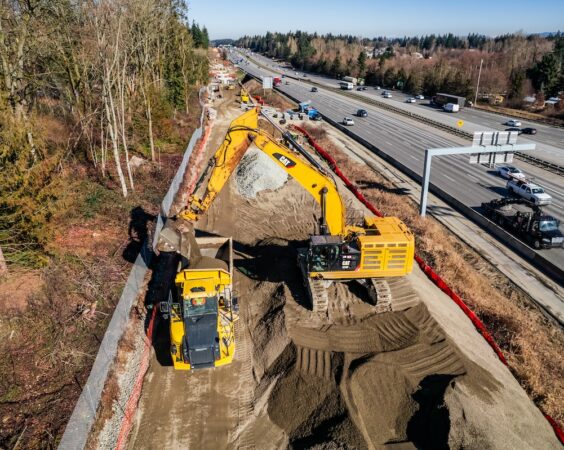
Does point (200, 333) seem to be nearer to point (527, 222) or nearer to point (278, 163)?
point (278, 163)

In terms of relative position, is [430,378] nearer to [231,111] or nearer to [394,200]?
[394,200]

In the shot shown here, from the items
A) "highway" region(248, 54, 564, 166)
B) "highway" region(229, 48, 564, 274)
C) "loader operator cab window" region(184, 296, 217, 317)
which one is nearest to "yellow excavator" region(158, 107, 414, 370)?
"loader operator cab window" region(184, 296, 217, 317)

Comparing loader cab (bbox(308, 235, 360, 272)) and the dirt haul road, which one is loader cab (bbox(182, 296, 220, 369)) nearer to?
the dirt haul road

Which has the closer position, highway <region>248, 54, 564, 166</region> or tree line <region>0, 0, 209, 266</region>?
tree line <region>0, 0, 209, 266</region>

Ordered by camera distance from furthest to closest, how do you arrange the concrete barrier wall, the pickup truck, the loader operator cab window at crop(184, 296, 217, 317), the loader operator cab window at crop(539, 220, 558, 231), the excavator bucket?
the pickup truck → the loader operator cab window at crop(539, 220, 558, 231) → the excavator bucket → the loader operator cab window at crop(184, 296, 217, 317) → the concrete barrier wall

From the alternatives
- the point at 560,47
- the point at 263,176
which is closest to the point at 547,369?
the point at 263,176

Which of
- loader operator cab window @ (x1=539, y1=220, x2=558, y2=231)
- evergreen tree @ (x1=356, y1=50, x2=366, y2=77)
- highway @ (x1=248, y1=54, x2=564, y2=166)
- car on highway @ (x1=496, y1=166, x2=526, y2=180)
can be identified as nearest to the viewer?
loader operator cab window @ (x1=539, y1=220, x2=558, y2=231)

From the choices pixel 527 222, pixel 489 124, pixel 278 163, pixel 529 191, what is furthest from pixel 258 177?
pixel 489 124

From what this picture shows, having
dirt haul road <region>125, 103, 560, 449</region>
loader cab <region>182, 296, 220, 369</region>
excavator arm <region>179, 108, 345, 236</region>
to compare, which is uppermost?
excavator arm <region>179, 108, 345, 236</region>
